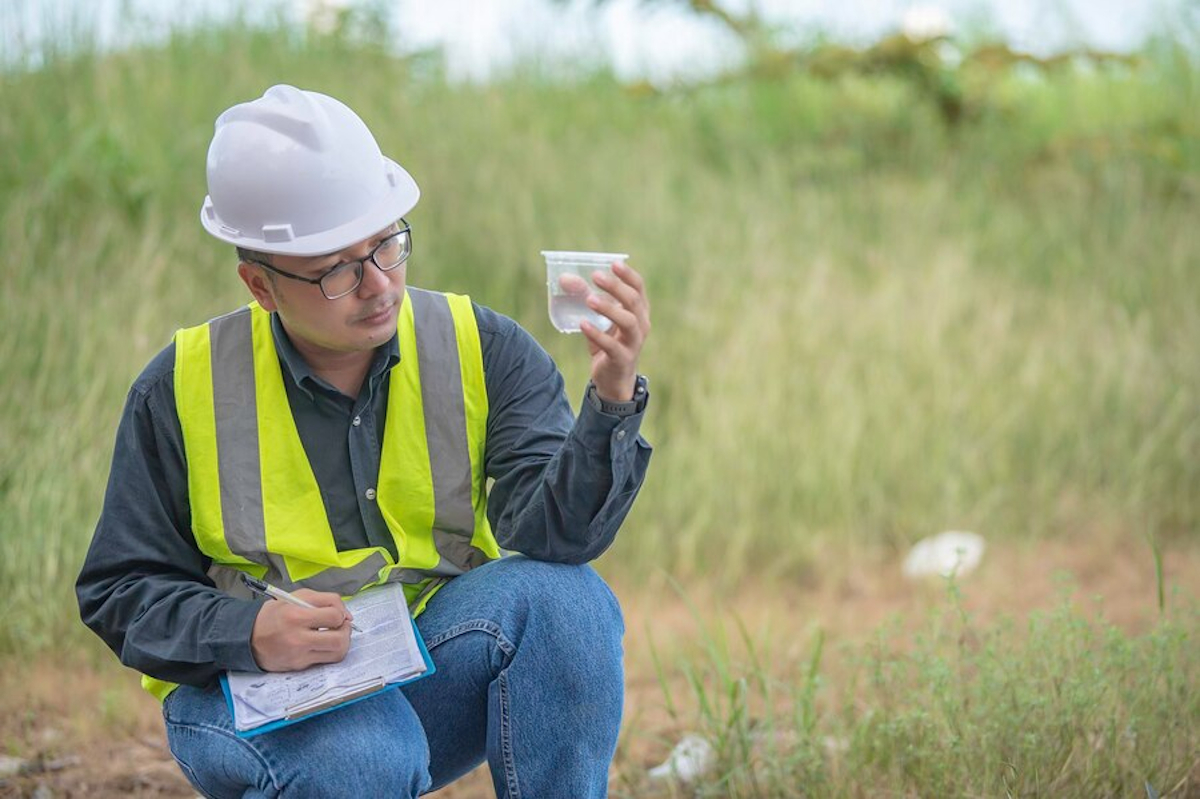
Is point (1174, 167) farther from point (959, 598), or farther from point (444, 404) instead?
point (444, 404)

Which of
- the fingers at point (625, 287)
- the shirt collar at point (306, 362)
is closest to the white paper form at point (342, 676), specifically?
the shirt collar at point (306, 362)

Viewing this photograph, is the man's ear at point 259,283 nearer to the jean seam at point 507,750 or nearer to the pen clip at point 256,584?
the pen clip at point 256,584

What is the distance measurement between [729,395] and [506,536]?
136 inches

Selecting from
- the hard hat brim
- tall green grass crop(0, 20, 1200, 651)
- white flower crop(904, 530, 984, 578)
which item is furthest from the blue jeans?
white flower crop(904, 530, 984, 578)

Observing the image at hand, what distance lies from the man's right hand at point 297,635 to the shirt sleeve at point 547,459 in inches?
14.0

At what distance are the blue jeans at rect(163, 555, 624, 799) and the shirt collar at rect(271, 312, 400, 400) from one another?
0.40m

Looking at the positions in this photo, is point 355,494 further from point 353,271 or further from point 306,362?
point 353,271

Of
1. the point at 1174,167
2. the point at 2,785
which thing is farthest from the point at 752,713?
the point at 1174,167

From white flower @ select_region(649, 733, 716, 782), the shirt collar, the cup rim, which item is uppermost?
the cup rim

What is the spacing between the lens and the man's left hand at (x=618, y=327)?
2.21m

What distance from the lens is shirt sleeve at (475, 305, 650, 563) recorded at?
91.7 inches

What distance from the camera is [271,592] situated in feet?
7.63

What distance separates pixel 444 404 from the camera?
2.54 metres

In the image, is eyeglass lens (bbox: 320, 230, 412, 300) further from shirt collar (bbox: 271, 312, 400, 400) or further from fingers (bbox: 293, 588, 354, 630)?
fingers (bbox: 293, 588, 354, 630)
